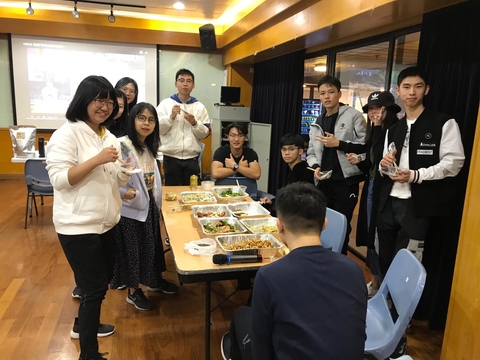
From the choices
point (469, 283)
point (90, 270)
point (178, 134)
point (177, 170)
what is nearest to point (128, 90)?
point (178, 134)

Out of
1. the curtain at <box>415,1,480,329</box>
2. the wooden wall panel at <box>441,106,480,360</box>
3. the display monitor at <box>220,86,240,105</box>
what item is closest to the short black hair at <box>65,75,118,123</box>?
the wooden wall panel at <box>441,106,480,360</box>

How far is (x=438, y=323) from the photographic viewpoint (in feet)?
8.16

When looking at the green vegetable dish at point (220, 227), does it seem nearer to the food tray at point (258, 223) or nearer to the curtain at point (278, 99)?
the food tray at point (258, 223)

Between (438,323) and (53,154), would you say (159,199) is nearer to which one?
(53,154)

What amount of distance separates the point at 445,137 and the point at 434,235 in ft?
2.42

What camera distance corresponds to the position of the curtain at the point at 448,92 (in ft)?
7.36

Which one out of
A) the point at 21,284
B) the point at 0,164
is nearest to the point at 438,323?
the point at 21,284

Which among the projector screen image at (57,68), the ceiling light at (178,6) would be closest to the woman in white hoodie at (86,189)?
the ceiling light at (178,6)

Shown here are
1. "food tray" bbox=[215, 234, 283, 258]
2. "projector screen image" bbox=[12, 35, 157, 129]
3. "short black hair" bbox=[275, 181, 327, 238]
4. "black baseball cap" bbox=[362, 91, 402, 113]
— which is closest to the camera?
"short black hair" bbox=[275, 181, 327, 238]

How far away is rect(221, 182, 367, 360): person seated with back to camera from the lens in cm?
107

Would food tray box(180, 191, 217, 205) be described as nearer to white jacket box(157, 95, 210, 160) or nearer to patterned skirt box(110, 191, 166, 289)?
patterned skirt box(110, 191, 166, 289)

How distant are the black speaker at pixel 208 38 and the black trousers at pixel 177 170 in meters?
3.39

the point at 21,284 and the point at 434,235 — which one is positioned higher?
the point at 434,235

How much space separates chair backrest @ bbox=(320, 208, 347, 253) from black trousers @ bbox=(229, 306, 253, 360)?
2.42 feet
